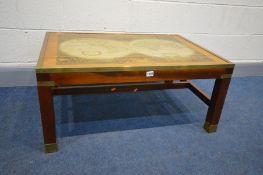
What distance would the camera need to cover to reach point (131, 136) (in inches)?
57.4

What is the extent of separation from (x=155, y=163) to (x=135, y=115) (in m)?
0.46

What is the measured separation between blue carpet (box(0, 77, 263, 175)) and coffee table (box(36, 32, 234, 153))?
5.0 inches

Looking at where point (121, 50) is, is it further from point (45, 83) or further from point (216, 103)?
point (216, 103)

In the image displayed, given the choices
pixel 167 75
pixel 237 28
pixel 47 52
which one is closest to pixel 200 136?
pixel 167 75

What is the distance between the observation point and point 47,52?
125cm

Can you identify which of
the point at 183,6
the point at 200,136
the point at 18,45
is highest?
the point at 183,6

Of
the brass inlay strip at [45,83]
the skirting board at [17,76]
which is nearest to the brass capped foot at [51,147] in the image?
the brass inlay strip at [45,83]

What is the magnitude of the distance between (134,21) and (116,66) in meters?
0.94

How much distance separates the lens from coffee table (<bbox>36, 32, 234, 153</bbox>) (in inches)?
44.1

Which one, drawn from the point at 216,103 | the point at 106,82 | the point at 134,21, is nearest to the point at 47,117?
the point at 106,82

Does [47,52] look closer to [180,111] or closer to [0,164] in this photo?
[0,164]

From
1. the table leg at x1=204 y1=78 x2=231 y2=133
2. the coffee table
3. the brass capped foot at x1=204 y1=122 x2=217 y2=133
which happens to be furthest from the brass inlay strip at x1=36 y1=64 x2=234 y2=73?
the brass capped foot at x1=204 y1=122 x2=217 y2=133

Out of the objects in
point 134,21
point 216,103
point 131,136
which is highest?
point 134,21

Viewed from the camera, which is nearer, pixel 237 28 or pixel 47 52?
pixel 47 52
